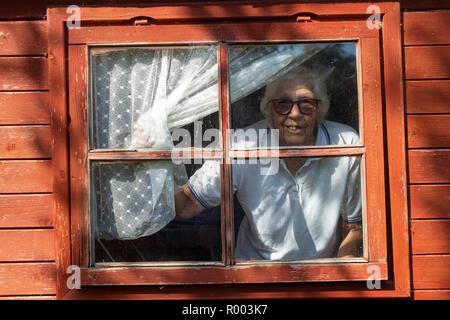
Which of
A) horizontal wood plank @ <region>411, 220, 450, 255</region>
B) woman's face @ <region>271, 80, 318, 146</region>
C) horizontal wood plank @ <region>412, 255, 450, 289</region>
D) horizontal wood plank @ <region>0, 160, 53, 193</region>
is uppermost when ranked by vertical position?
woman's face @ <region>271, 80, 318, 146</region>

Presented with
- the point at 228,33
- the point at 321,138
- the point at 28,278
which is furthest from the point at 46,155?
the point at 321,138

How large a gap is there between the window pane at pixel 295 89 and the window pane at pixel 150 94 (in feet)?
0.38

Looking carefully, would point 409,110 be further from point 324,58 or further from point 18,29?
point 18,29

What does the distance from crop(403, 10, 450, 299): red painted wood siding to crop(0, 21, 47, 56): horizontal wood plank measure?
59.7 inches

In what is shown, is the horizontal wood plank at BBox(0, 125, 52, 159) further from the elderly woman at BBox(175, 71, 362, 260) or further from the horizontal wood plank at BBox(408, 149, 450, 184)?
the horizontal wood plank at BBox(408, 149, 450, 184)

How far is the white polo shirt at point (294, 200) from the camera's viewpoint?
2.39 meters

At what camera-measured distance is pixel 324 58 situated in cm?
241

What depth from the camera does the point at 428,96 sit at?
241cm

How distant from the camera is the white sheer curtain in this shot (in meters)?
2.40

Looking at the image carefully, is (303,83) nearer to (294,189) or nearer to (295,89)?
(295,89)

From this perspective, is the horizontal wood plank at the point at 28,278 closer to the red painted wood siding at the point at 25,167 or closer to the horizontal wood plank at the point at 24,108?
the red painted wood siding at the point at 25,167

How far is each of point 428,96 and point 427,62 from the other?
0.14m

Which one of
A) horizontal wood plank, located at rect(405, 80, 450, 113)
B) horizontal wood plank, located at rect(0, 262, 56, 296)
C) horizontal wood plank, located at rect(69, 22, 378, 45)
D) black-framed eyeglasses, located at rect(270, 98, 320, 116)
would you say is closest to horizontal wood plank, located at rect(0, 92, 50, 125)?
horizontal wood plank, located at rect(69, 22, 378, 45)
